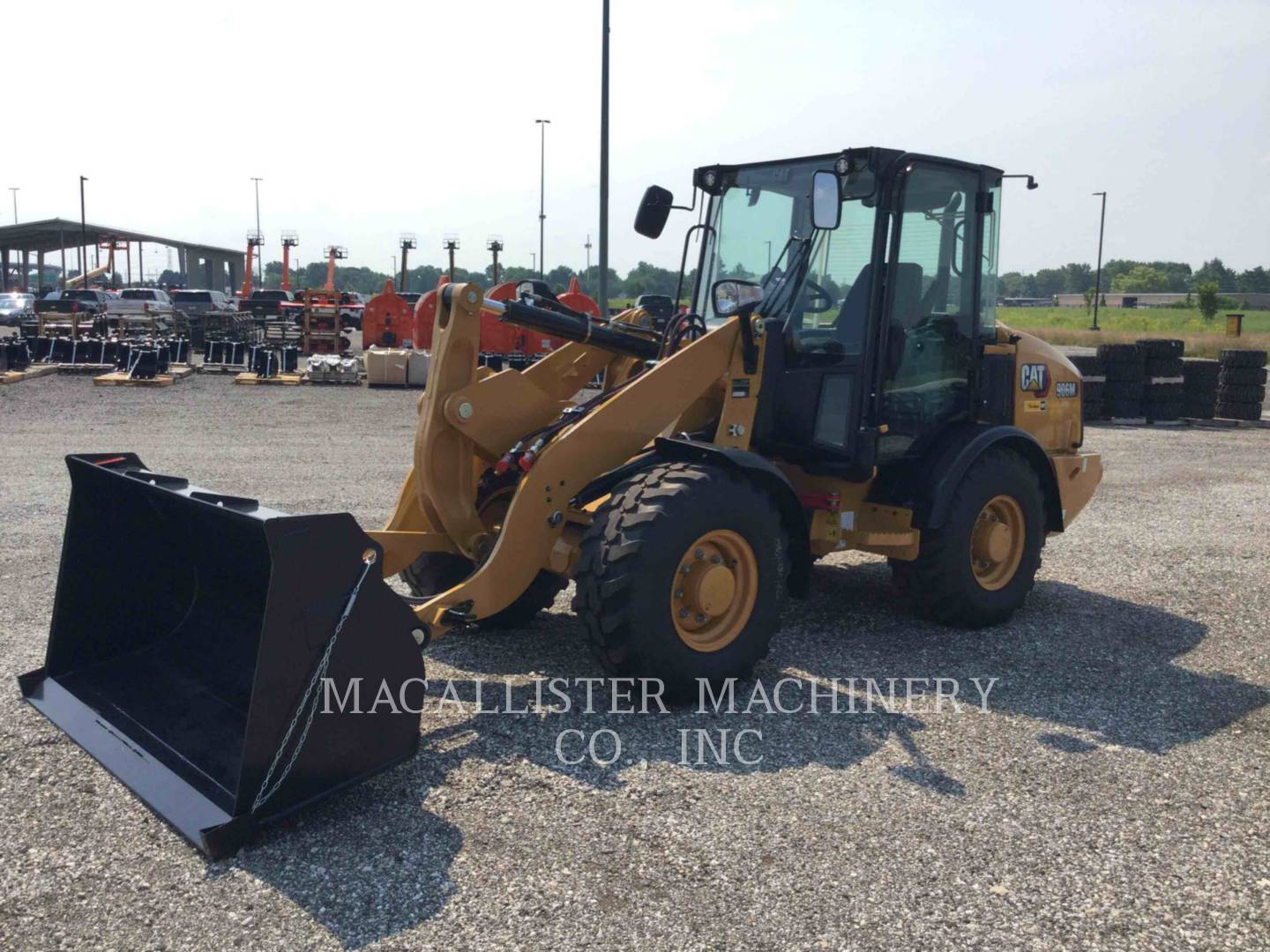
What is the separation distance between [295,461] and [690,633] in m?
8.45

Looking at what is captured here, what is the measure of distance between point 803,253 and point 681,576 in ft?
6.86

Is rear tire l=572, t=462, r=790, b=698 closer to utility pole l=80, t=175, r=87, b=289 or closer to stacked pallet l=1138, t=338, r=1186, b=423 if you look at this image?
stacked pallet l=1138, t=338, r=1186, b=423

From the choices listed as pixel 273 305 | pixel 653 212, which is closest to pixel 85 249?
pixel 273 305

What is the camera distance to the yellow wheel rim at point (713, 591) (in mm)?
4871

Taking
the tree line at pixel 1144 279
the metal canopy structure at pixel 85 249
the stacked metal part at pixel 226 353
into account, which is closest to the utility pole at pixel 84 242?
the metal canopy structure at pixel 85 249

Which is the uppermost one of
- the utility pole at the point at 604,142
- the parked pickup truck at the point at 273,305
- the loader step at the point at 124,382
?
the utility pole at the point at 604,142

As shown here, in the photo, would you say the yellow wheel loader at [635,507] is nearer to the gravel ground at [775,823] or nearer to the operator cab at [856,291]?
the operator cab at [856,291]

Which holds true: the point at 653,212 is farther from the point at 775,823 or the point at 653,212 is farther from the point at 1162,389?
the point at 1162,389

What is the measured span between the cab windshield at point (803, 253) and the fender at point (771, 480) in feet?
3.35

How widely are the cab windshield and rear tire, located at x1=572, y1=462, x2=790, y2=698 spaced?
1.25 metres

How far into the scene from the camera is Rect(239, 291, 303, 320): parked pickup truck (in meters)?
33.3

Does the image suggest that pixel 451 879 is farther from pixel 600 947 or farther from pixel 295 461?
pixel 295 461

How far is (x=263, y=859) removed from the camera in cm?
359

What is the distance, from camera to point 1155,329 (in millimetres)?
54969
